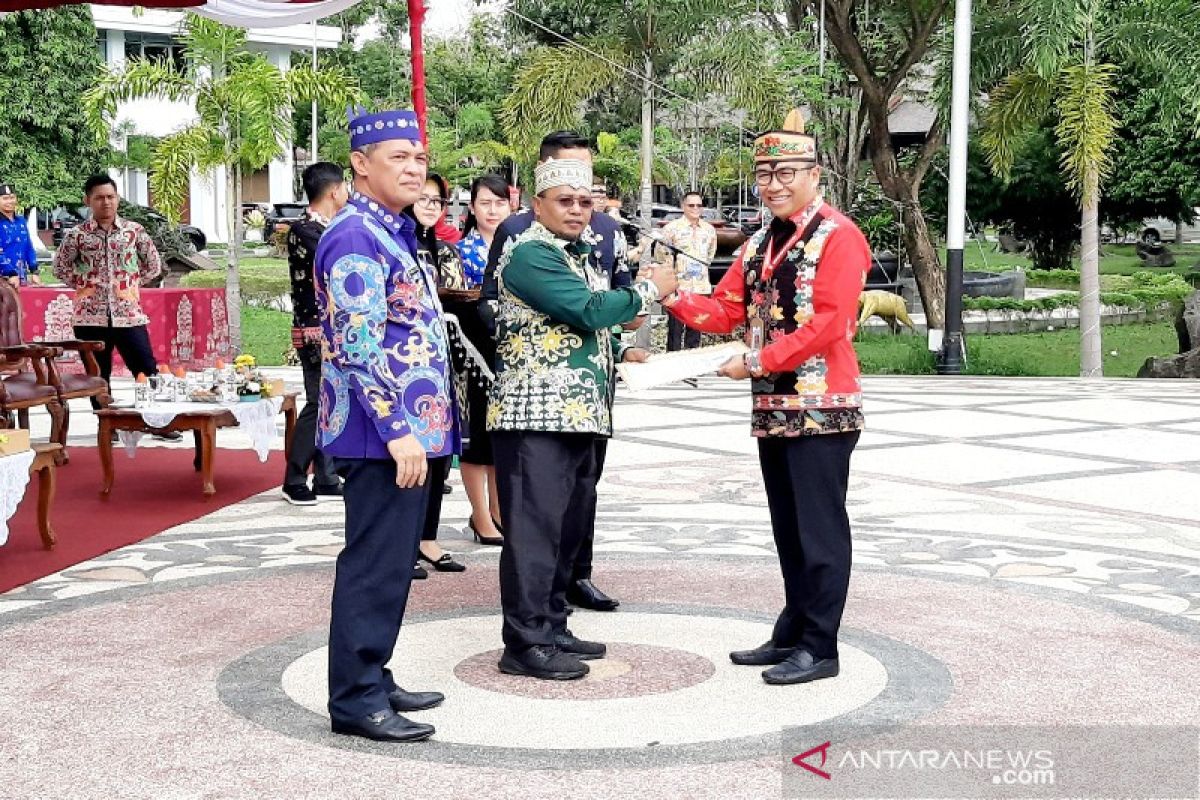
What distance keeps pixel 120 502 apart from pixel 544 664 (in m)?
4.19

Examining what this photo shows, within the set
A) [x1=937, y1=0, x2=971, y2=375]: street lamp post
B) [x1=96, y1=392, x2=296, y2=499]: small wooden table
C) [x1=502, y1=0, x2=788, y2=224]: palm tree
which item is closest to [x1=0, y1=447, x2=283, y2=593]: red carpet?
[x1=96, y1=392, x2=296, y2=499]: small wooden table

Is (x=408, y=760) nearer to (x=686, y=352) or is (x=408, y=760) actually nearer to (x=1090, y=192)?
(x=686, y=352)

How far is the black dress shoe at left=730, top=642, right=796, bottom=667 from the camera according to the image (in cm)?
493

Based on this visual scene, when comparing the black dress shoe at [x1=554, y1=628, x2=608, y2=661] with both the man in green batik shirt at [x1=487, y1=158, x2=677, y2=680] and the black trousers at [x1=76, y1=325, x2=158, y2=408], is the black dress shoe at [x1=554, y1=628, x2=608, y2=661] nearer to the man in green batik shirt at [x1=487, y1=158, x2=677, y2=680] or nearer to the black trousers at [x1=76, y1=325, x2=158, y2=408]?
the man in green batik shirt at [x1=487, y1=158, x2=677, y2=680]

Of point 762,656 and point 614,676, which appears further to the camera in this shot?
point 762,656

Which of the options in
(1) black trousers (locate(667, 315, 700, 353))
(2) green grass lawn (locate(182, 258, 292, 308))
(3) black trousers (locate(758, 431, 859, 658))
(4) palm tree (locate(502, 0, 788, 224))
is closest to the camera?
(3) black trousers (locate(758, 431, 859, 658))

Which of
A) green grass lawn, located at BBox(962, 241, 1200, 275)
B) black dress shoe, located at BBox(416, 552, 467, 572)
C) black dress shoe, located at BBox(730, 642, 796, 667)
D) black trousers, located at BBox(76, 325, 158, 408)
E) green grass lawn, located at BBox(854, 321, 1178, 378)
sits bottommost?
black dress shoe, located at BBox(730, 642, 796, 667)

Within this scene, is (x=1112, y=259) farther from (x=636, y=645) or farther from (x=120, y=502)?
(x=636, y=645)

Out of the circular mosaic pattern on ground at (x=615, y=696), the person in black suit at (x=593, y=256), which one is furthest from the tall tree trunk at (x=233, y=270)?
the circular mosaic pattern on ground at (x=615, y=696)

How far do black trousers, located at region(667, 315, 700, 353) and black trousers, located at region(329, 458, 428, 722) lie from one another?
382 inches

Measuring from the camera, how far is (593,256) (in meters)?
5.14

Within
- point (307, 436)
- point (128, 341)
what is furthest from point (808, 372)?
point (128, 341)

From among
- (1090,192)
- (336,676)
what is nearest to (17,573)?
(336,676)

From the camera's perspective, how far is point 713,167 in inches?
1721
